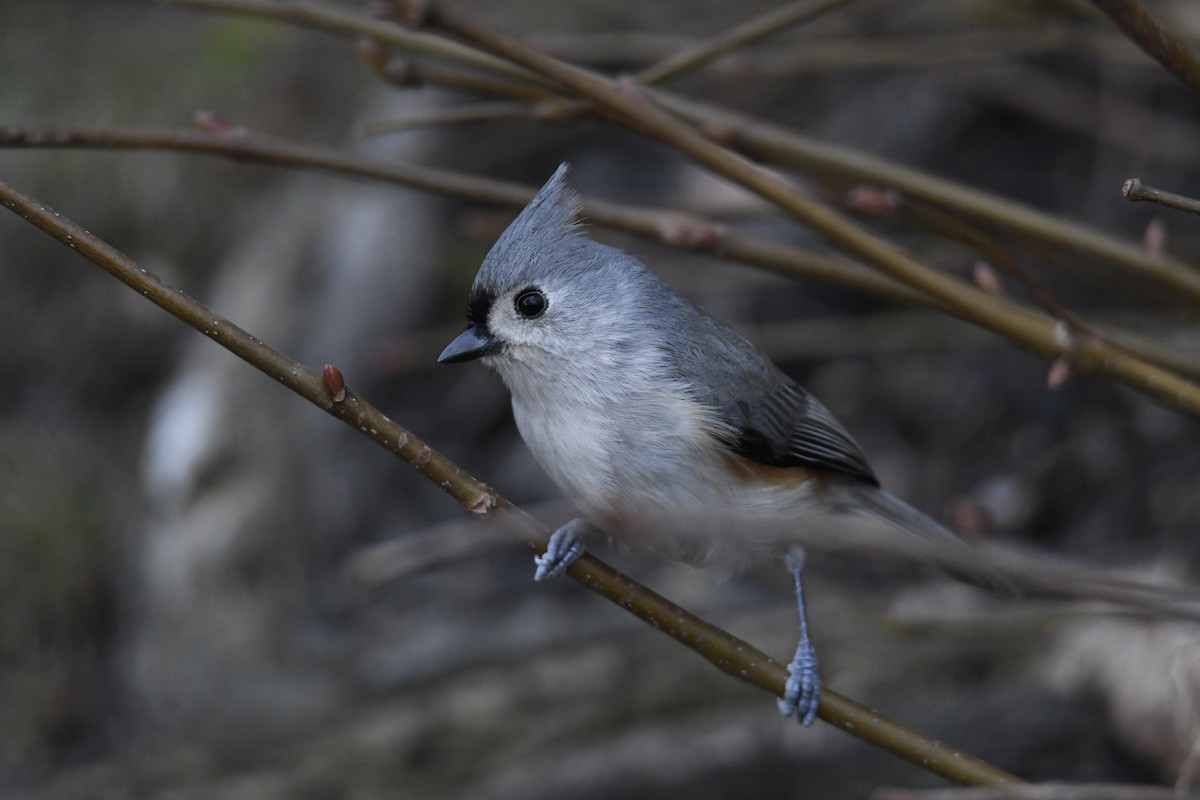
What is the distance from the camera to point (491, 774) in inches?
139

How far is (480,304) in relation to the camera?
96.7 inches

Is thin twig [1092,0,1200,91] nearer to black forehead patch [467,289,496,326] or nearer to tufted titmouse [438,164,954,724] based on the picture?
tufted titmouse [438,164,954,724]

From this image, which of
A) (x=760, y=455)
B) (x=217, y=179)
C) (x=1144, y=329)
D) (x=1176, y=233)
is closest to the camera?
(x=760, y=455)

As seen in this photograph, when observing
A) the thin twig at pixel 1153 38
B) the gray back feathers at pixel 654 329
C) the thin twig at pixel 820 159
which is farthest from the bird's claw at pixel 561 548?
the thin twig at pixel 1153 38

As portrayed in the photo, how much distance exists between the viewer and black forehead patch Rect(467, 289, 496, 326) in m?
2.44

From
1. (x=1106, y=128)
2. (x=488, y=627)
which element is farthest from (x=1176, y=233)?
(x=488, y=627)

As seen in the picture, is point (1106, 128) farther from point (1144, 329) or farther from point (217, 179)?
point (217, 179)

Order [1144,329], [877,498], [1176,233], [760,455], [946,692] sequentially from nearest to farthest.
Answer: [760,455] → [877,498] → [946,692] → [1144,329] → [1176,233]

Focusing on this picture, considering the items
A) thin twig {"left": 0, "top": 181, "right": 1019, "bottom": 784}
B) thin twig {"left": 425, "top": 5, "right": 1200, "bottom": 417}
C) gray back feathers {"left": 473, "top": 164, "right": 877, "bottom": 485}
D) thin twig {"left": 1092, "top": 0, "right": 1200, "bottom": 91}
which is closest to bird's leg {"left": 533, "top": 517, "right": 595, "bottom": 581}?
thin twig {"left": 0, "top": 181, "right": 1019, "bottom": 784}

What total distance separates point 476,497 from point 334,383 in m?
0.28

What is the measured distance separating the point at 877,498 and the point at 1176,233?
2.05 meters

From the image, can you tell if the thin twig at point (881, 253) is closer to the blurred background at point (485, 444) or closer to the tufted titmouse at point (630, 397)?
the tufted titmouse at point (630, 397)

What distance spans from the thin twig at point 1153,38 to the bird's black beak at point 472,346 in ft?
4.36

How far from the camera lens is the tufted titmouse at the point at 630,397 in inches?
92.1
